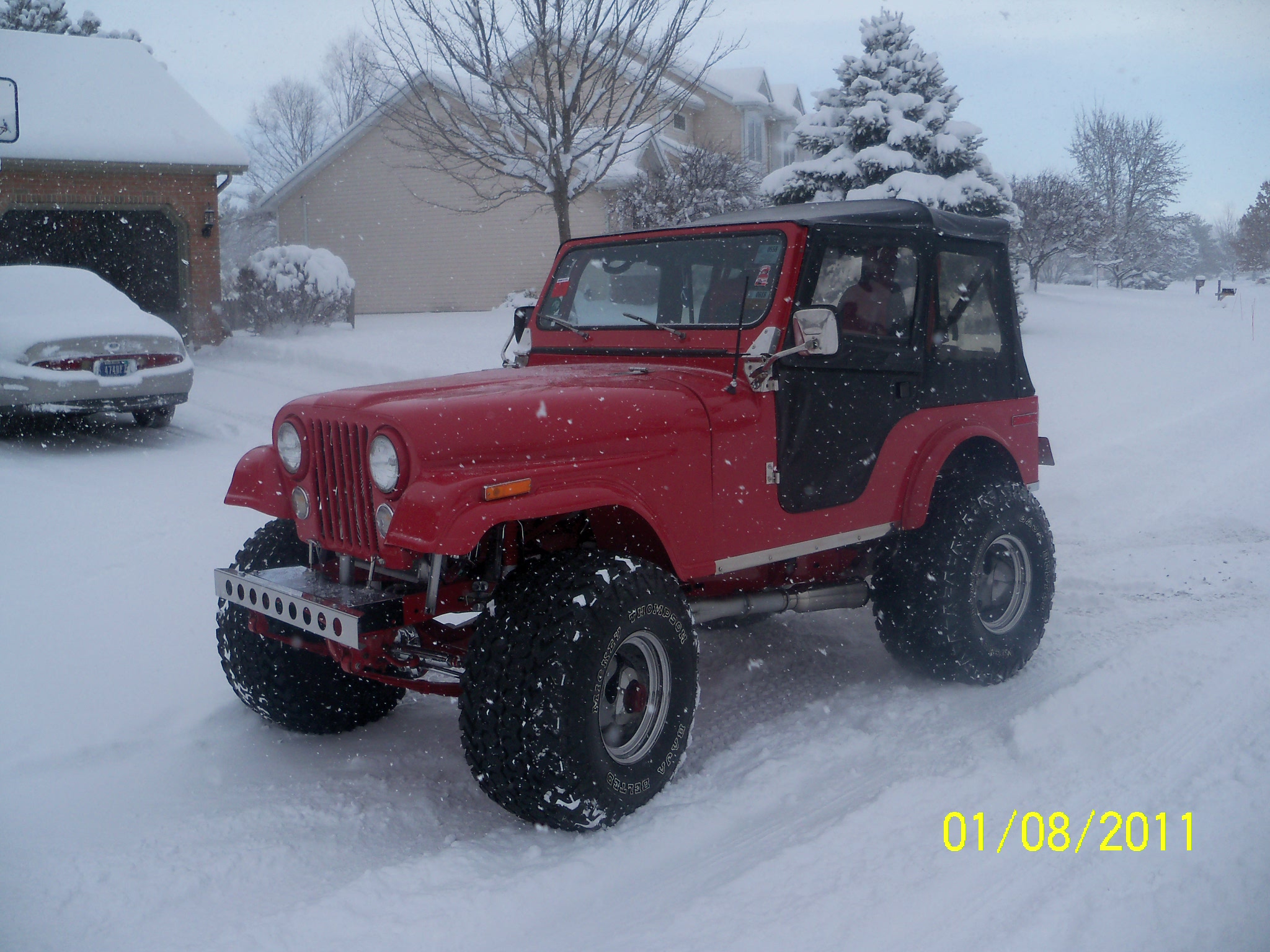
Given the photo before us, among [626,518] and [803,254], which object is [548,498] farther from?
[803,254]

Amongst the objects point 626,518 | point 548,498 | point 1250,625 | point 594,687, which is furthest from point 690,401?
point 1250,625

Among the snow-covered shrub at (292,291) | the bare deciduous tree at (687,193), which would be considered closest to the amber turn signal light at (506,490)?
the snow-covered shrub at (292,291)

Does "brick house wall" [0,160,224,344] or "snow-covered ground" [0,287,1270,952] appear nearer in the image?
"snow-covered ground" [0,287,1270,952]

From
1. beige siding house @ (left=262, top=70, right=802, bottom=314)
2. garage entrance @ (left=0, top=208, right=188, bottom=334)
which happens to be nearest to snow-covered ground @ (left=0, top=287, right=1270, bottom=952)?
garage entrance @ (left=0, top=208, right=188, bottom=334)

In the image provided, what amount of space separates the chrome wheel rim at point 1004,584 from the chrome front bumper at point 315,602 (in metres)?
2.76

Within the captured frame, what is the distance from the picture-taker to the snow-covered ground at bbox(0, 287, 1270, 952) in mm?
2764

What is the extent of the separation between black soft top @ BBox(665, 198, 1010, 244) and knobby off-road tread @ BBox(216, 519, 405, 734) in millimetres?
2148

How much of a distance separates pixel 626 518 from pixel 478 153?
11343 millimetres

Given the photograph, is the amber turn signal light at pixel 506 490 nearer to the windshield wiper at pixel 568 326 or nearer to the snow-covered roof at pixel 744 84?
the windshield wiper at pixel 568 326

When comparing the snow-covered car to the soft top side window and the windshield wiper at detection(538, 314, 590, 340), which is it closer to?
the windshield wiper at detection(538, 314, 590, 340)

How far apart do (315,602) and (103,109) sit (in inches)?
631

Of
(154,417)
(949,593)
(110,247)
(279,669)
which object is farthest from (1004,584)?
(110,247)

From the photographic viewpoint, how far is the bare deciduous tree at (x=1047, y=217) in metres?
28.7

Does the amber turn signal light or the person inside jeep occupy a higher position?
the person inside jeep
